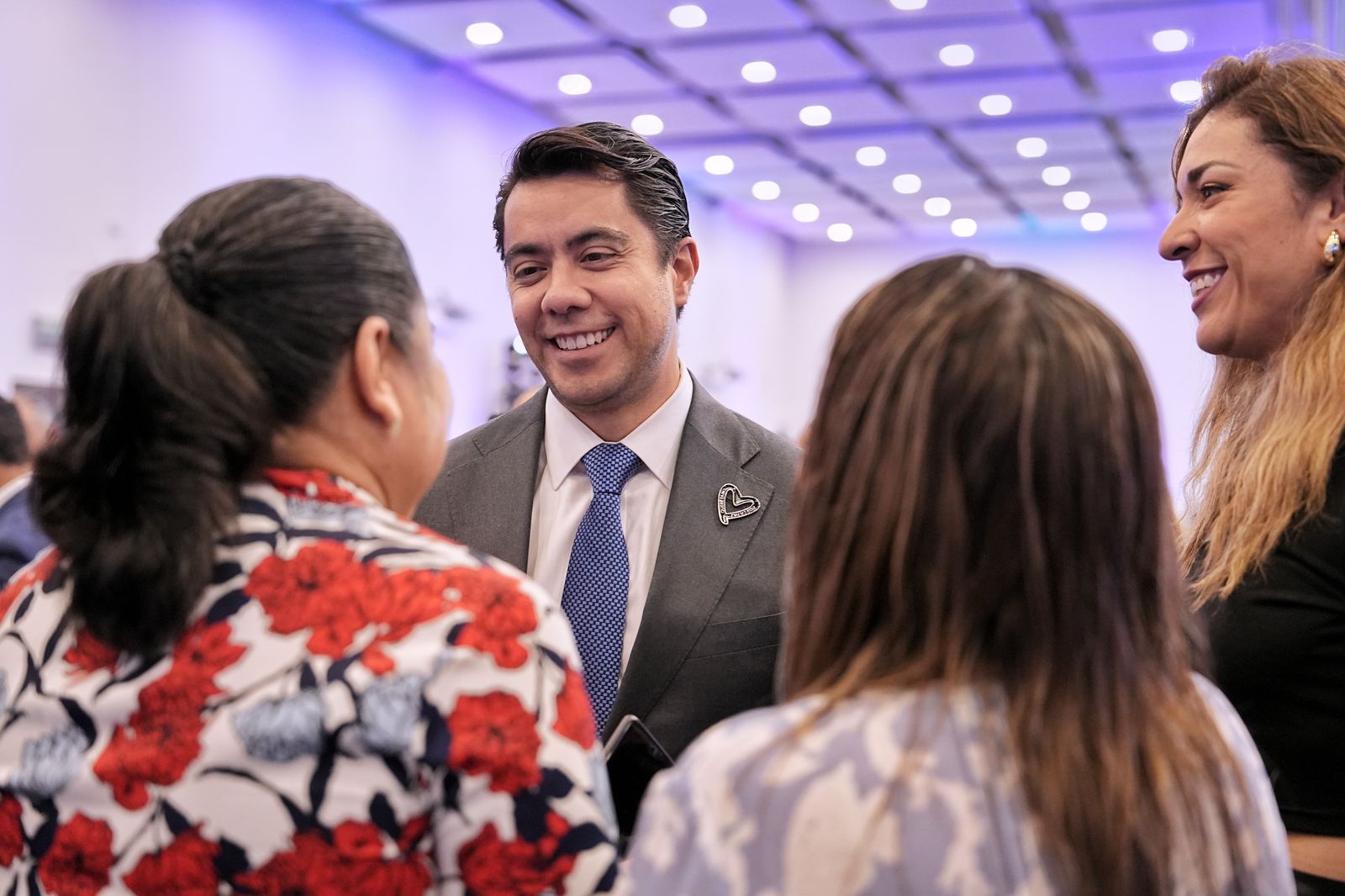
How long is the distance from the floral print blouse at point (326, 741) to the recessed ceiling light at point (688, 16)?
6.84 m

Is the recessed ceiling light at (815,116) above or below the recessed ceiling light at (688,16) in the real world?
below

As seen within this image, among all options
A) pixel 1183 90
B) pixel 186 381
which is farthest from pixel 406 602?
pixel 1183 90

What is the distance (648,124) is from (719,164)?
1.31 metres

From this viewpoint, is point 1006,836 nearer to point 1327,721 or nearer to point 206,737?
point 206,737

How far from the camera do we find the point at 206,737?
3.82 ft

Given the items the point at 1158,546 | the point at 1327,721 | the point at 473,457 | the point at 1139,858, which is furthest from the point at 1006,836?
the point at 473,457

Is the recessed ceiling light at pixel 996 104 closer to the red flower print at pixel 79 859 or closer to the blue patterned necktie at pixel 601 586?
the blue patterned necktie at pixel 601 586

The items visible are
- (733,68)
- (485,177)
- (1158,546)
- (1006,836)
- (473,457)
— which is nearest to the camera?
(1006,836)

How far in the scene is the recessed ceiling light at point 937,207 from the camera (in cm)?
1229

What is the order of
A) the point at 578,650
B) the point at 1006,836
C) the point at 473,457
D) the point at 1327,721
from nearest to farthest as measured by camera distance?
the point at 1006,836 → the point at 1327,721 → the point at 578,650 → the point at 473,457

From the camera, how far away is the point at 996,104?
9.41m

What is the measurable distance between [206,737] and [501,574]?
281 millimetres

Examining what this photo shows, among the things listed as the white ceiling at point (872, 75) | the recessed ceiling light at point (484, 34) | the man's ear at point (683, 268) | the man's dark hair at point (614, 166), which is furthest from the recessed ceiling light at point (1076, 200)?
the man's dark hair at point (614, 166)

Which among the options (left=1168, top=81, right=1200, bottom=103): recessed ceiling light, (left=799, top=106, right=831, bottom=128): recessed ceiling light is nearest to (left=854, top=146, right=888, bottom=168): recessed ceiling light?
(left=799, top=106, right=831, bottom=128): recessed ceiling light
